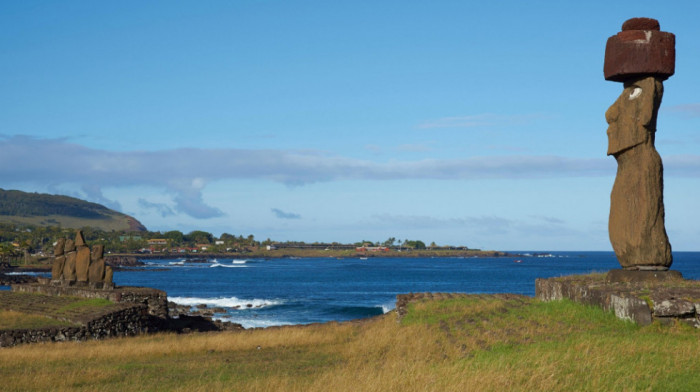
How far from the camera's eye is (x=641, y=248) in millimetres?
15656

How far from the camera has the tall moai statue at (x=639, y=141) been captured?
15.6 meters

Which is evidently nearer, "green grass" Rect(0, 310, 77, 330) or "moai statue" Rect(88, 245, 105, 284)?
"green grass" Rect(0, 310, 77, 330)

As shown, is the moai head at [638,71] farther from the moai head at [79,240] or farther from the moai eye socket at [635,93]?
→ the moai head at [79,240]

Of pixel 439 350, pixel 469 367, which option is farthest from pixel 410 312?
pixel 469 367

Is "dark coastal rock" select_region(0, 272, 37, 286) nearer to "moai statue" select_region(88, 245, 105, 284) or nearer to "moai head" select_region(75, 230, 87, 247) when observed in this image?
→ "moai head" select_region(75, 230, 87, 247)

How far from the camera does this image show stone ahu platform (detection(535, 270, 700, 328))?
1245cm

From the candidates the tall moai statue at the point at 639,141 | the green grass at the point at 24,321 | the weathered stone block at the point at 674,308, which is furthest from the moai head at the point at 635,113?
the green grass at the point at 24,321

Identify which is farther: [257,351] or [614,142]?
[257,351]

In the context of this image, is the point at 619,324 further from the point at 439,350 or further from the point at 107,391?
the point at 107,391

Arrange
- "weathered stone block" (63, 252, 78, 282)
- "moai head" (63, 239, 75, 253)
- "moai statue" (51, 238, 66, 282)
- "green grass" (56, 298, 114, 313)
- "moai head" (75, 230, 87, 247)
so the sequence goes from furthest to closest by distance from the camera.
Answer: "moai statue" (51, 238, 66, 282) → "moai head" (63, 239, 75, 253) → "weathered stone block" (63, 252, 78, 282) → "moai head" (75, 230, 87, 247) → "green grass" (56, 298, 114, 313)

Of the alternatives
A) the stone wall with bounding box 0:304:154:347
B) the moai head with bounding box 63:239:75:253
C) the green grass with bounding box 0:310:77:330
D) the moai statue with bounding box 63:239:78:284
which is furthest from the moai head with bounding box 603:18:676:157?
the moai head with bounding box 63:239:75:253

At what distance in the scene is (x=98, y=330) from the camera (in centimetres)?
2555

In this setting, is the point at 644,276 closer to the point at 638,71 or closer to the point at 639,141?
the point at 639,141

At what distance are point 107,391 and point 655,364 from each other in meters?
8.97
